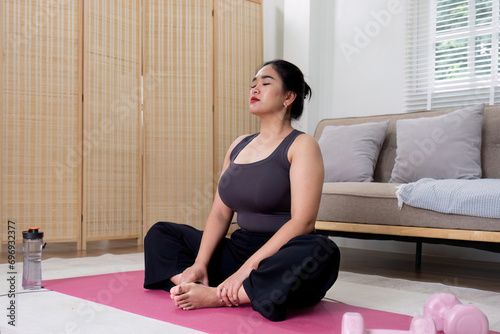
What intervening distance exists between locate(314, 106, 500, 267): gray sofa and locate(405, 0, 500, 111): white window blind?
18.0 inches

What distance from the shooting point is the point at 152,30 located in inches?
156

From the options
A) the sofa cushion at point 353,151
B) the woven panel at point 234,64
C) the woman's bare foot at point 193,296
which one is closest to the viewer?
the woman's bare foot at point 193,296

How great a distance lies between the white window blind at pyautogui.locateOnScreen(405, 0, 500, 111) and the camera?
11.3ft

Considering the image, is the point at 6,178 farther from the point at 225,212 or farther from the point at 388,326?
the point at 388,326

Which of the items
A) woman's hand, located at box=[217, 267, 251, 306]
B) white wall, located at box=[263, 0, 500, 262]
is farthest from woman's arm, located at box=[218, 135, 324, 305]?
white wall, located at box=[263, 0, 500, 262]

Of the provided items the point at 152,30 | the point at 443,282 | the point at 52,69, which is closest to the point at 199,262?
the point at 443,282

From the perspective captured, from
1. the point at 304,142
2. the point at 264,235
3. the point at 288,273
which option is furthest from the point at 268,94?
the point at 288,273

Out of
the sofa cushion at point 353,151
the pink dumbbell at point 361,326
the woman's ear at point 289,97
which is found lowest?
the pink dumbbell at point 361,326

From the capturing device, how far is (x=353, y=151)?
3.30 metres

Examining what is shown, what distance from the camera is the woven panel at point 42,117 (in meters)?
3.32

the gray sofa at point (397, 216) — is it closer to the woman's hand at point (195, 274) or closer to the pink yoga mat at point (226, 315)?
the pink yoga mat at point (226, 315)

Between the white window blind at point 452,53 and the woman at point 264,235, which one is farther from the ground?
the white window blind at point 452,53
